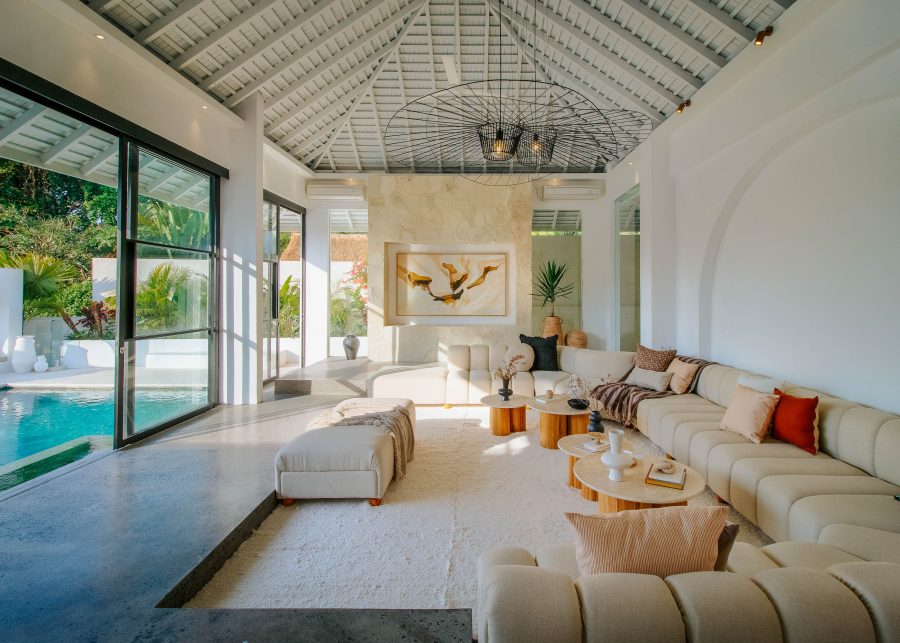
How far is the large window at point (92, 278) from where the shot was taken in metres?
4.29

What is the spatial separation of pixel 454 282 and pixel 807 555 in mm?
7144

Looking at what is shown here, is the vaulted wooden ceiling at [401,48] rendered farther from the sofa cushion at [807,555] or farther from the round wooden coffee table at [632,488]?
the sofa cushion at [807,555]

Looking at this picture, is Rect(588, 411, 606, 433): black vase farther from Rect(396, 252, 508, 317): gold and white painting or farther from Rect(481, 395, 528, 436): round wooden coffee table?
Rect(396, 252, 508, 317): gold and white painting

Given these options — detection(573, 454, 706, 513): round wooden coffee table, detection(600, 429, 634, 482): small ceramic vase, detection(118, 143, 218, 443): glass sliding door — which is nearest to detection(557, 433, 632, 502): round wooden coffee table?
detection(573, 454, 706, 513): round wooden coffee table

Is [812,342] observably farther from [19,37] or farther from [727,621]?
[19,37]

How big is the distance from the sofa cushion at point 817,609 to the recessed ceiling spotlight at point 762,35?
14.4 ft

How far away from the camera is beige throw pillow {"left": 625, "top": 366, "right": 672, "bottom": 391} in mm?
5570

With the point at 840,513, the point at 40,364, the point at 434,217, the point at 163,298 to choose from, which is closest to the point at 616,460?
the point at 840,513

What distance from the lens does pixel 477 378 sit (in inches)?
268

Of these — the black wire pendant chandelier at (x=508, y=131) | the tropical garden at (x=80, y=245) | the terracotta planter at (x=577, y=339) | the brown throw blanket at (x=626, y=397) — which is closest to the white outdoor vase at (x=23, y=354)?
the tropical garden at (x=80, y=245)

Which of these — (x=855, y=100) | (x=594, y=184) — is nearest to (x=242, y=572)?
(x=855, y=100)

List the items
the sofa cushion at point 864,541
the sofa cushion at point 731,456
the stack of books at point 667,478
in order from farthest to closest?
1. the sofa cushion at point 731,456
2. the stack of books at point 667,478
3. the sofa cushion at point 864,541

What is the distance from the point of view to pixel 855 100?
3.54 meters

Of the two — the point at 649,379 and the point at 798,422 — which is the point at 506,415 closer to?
the point at 649,379
